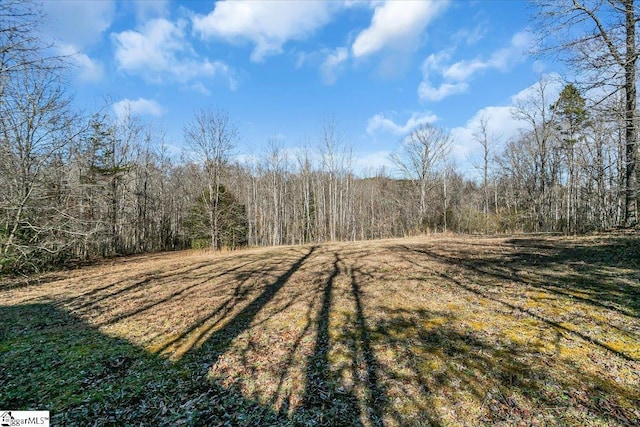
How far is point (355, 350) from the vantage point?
3773 mm

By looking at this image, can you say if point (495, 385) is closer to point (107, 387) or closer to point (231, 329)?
point (231, 329)

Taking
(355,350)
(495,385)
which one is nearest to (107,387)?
(355,350)

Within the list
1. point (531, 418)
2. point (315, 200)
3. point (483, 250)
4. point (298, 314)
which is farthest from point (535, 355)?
point (315, 200)

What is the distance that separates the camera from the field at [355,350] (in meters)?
2.71

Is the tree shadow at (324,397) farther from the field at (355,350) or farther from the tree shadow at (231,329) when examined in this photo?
the tree shadow at (231,329)

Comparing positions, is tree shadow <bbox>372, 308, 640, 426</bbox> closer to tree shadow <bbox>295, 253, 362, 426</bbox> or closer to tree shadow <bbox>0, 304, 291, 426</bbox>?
tree shadow <bbox>295, 253, 362, 426</bbox>

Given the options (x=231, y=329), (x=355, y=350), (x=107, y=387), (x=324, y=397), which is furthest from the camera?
(x=231, y=329)

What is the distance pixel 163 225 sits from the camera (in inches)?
1004

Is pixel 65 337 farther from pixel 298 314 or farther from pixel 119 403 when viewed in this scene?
pixel 298 314

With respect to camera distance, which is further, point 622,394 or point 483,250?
point 483,250

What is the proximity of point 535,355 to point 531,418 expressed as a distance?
1047mm

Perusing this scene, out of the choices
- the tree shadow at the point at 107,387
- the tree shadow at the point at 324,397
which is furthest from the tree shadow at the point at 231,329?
the tree shadow at the point at 324,397

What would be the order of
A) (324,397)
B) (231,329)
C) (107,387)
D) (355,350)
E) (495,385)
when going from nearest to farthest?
1. (495,385)
2. (324,397)
3. (107,387)
4. (355,350)
5. (231,329)

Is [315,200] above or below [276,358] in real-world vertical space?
above
